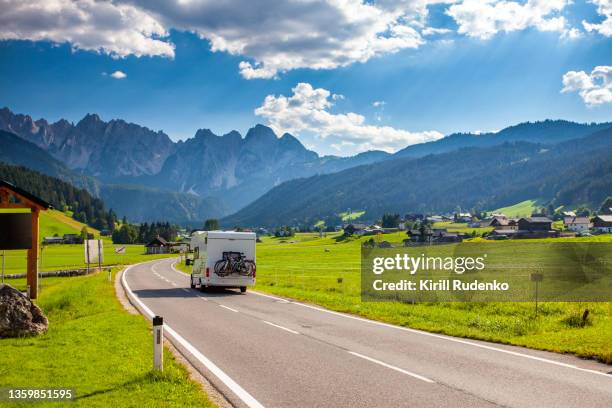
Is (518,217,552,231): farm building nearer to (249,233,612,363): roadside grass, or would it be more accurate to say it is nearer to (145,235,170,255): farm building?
(145,235,170,255): farm building

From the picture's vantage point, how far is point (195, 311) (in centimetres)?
2358

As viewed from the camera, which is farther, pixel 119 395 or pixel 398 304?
pixel 398 304

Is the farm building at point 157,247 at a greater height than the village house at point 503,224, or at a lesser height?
lesser

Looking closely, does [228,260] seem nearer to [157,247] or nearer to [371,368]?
[371,368]

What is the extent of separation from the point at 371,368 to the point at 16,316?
33.7 feet

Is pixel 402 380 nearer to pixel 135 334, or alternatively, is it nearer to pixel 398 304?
pixel 135 334

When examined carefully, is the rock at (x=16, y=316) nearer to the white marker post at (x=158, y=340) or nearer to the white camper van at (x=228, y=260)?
the white marker post at (x=158, y=340)

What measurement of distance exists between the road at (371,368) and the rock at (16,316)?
154 inches

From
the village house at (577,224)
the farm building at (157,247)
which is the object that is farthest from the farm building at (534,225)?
the farm building at (157,247)

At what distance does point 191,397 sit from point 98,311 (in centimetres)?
1498

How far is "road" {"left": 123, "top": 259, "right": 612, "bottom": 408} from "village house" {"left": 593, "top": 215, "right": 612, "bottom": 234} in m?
173

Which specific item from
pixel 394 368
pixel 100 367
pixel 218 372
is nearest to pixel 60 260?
pixel 100 367

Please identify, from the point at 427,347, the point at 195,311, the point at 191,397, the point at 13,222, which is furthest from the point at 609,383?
the point at 13,222

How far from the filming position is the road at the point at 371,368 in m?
9.30
